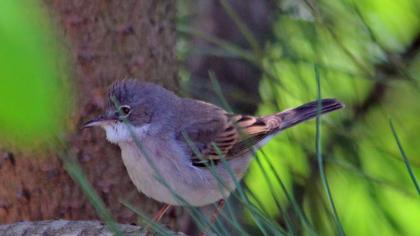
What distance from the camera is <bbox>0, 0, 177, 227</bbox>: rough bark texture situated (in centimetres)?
274

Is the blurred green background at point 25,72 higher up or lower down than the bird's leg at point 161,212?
higher up

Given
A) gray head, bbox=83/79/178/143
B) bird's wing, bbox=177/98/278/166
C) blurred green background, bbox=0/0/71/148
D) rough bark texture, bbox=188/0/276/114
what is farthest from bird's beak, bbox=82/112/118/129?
blurred green background, bbox=0/0/71/148

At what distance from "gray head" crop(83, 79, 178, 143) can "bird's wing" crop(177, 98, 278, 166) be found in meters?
0.17

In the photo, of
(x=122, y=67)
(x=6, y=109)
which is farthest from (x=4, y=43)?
(x=122, y=67)

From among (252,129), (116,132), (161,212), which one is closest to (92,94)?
(116,132)

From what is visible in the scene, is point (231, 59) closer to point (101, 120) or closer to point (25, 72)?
point (101, 120)

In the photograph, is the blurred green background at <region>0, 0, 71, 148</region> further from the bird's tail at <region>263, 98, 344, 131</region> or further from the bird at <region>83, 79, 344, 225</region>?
the bird's tail at <region>263, 98, 344, 131</region>

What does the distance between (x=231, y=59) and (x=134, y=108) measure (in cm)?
80

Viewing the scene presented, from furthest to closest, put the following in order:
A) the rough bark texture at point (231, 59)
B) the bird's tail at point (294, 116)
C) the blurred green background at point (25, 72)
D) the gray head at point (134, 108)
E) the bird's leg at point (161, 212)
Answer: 1. the rough bark texture at point (231, 59)
2. the bird's tail at point (294, 116)
3. the bird's leg at point (161, 212)
4. the gray head at point (134, 108)
5. the blurred green background at point (25, 72)

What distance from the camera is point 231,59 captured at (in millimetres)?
4191

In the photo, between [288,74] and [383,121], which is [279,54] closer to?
[288,74]

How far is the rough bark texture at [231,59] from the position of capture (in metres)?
3.86

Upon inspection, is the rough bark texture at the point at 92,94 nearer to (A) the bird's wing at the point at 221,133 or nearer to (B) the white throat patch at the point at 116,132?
(B) the white throat patch at the point at 116,132

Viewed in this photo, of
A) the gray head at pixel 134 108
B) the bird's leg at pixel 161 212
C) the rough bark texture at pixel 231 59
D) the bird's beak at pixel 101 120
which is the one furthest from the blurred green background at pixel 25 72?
the rough bark texture at pixel 231 59
